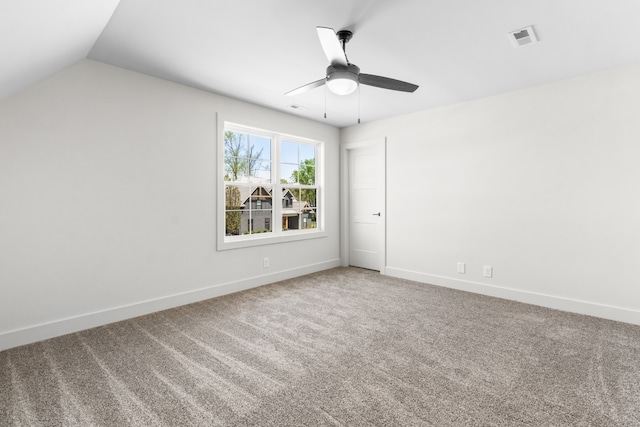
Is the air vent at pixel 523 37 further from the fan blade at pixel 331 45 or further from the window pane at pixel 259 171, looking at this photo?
the window pane at pixel 259 171

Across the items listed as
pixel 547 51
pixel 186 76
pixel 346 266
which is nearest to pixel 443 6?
pixel 547 51

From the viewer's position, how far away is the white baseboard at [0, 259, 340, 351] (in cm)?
253

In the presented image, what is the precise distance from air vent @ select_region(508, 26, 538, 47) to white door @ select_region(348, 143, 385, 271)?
2.47 meters

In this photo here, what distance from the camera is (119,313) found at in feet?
9.93

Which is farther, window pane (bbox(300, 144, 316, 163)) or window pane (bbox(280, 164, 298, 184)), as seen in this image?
window pane (bbox(300, 144, 316, 163))

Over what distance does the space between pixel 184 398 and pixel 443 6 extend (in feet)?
9.74

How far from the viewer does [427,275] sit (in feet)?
14.6

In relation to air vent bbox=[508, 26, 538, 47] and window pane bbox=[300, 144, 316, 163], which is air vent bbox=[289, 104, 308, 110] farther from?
air vent bbox=[508, 26, 538, 47]

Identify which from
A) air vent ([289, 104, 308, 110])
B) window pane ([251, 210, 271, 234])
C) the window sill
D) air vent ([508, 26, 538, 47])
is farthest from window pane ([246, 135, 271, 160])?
air vent ([508, 26, 538, 47])

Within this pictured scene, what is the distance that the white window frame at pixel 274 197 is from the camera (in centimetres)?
383

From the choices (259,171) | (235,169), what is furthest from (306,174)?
(235,169)

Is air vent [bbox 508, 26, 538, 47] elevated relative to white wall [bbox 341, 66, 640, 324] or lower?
elevated

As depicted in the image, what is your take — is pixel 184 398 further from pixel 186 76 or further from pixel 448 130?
pixel 448 130

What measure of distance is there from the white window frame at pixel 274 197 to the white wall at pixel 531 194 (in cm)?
121
